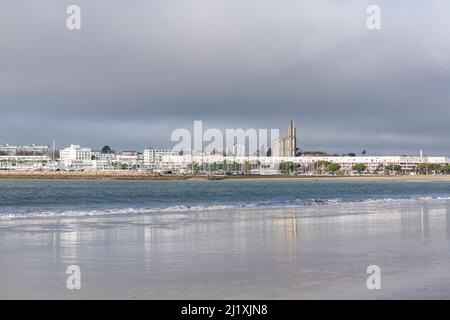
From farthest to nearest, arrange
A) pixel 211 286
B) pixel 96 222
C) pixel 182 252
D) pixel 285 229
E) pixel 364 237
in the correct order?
pixel 96 222, pixel 285 229, pixel 364 237, pixel 182 252, pixel 211 286

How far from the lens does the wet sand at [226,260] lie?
9.26 m

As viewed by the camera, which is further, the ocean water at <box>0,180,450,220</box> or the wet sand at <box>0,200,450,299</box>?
the ocean water at <box>0,180,450,220</box>

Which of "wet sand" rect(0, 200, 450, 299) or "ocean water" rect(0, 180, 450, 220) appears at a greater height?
"wet sand" rect(0, 200, 450, 299)

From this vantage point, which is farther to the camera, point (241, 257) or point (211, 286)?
point (241, 257)

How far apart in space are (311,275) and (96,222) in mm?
13452

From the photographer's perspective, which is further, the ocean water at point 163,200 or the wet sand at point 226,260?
the ocean water at point 163,200

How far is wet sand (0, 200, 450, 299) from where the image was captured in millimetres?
9258

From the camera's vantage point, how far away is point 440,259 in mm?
12445

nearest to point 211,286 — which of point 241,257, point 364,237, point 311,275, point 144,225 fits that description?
point 311,275

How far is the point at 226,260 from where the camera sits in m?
12.4

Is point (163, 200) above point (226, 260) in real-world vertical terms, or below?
below

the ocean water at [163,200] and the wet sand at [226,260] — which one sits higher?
the wet sand at [226,260]

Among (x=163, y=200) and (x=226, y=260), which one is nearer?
(x=226, y=260)
